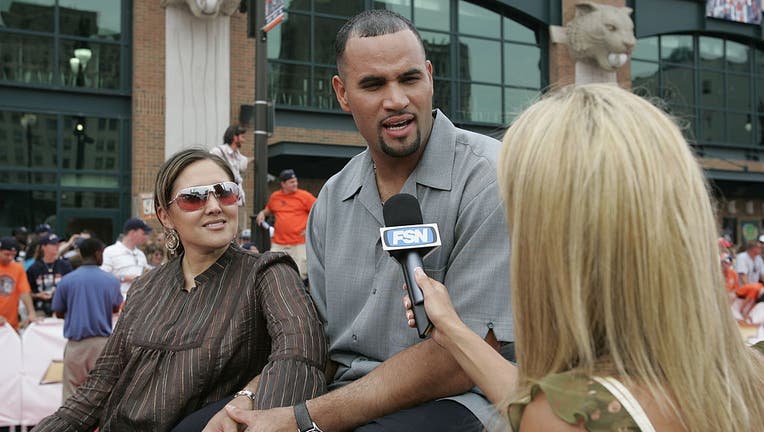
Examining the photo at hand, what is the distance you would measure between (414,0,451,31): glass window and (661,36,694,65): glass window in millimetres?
7745

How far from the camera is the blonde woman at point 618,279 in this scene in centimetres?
148

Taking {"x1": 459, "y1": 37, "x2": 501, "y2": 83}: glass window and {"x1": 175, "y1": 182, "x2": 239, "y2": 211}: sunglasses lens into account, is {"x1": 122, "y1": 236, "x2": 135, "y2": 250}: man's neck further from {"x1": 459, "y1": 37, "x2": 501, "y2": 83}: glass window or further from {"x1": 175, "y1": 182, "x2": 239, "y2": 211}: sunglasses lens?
{"x1": 459, "y1": 37, "x2": 501, "y2": 83}: glass window

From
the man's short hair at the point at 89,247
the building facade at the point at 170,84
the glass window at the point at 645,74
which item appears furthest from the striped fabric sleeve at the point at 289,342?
the glass window at the point at 645,74

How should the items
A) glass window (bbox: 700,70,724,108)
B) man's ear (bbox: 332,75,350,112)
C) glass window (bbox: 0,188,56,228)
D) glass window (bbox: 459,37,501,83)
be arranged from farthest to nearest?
glass window (bbox: 700,70,724,108) < glass window (bbox: 459,37,501,83) < glass window (bbox: 0,188,56,228) < man's ear (bbox: 332,75,350,112)

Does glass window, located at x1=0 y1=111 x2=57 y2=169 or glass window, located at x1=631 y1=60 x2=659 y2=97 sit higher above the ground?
glass window, located at x1=631 y1=60 x2=659 y2=97

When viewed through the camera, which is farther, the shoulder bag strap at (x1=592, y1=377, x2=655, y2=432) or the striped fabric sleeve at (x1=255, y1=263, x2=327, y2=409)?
the striped fabric sleeve at (x1=255, y1=263, x2=327, y2=409)

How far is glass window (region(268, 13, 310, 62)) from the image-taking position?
1727 cm

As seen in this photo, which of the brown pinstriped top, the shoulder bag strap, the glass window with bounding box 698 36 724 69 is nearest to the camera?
the shoulder bag strap

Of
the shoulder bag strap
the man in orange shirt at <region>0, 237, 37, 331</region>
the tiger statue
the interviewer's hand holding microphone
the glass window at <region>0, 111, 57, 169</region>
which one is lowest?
the man in orange shirt at <region>0, 237, 37, 331</region>

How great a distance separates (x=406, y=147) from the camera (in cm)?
294

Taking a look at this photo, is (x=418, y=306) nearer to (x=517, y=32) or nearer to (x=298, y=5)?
(x=298, y=5)

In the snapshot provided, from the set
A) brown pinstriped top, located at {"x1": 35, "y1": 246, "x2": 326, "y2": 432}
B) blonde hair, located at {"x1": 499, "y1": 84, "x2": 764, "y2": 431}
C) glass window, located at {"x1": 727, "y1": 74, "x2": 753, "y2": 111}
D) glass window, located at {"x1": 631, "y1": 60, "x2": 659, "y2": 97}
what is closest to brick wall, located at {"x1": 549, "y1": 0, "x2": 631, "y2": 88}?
glass window, located at {"x1": 631, "y1": 60, "x2": 659, "y2": 97}

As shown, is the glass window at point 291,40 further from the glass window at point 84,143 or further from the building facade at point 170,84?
the glass window at point 84,143

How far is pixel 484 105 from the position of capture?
1994cm
